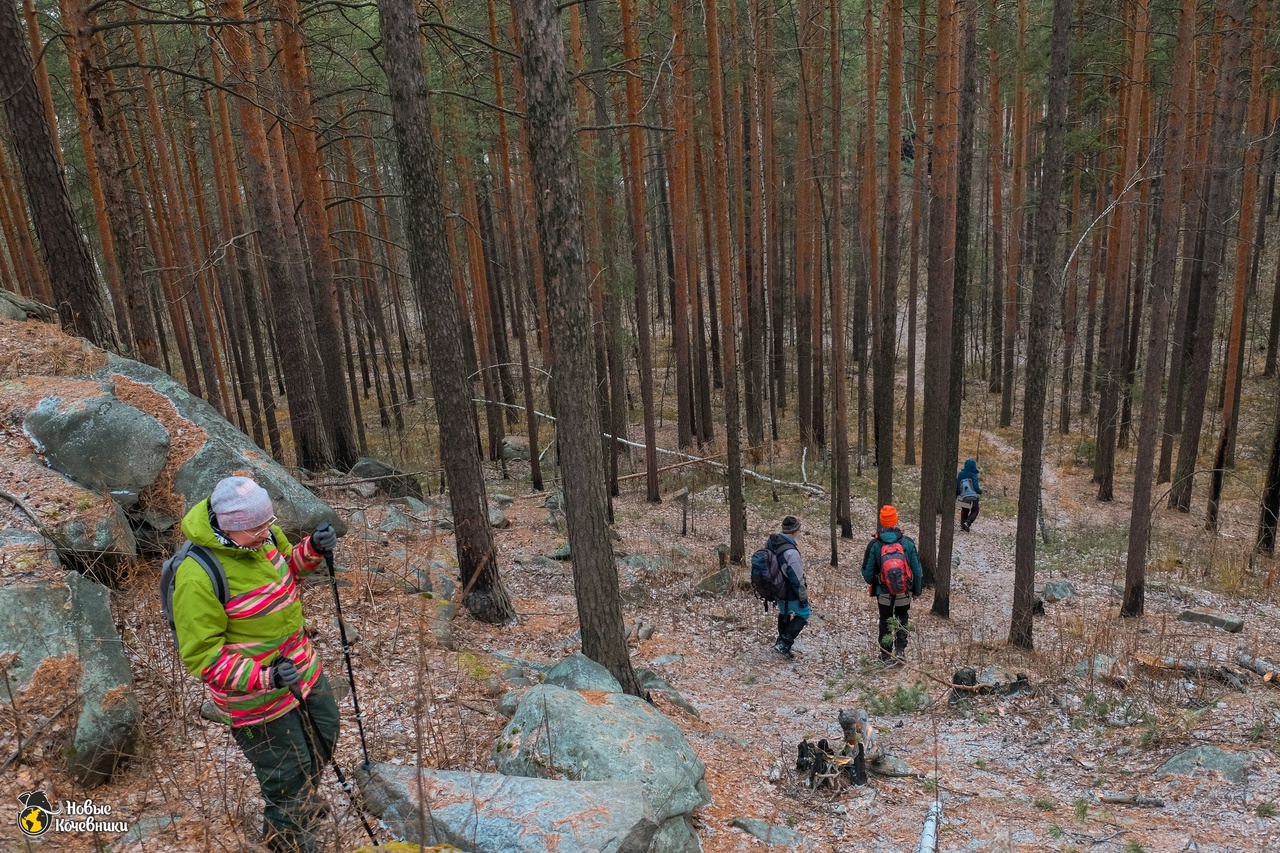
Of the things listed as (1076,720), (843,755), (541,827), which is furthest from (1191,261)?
(541,827)

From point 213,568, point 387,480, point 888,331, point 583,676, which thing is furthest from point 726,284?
point 213,568

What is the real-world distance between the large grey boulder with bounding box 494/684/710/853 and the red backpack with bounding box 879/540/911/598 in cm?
438

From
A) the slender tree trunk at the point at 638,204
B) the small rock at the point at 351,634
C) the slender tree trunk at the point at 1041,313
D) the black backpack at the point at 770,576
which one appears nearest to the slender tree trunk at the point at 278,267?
the small rock at the point at 351,634

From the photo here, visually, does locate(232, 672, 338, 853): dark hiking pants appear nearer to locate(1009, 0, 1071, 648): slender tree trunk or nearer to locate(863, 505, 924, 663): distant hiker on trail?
locate(863, 505, 924, 663): distant hiker on trail

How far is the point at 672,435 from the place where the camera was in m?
22.2

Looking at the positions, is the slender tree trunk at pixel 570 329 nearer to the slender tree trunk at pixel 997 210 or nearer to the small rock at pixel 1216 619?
the small rock at pixel 1216 619

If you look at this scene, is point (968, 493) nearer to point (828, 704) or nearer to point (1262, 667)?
point (1262, 667)

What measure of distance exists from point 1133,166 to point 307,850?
1385 centimetres

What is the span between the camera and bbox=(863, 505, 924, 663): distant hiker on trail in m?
8.48

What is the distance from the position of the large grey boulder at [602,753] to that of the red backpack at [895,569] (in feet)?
14.4

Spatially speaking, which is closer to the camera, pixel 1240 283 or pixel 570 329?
pixel 570 329

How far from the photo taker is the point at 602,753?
4.47m

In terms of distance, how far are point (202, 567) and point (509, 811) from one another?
1877 millimetres

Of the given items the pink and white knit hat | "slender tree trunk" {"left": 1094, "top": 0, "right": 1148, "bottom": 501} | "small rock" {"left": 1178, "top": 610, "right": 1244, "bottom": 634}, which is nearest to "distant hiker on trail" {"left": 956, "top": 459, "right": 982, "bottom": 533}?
"slender tree trunk" {"left": 1094, "top": 0, "right": 1148, "bottom": 501}
